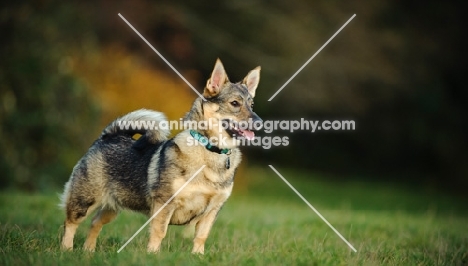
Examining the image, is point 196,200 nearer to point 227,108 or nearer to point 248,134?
point 248,134

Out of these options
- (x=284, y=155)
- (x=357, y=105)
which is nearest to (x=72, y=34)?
(x=357, y=105)

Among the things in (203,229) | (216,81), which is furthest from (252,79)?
(203,229)

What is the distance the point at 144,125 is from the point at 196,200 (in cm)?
127

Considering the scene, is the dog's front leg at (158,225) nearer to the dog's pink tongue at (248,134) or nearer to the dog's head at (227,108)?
the dog's head at (227,108)

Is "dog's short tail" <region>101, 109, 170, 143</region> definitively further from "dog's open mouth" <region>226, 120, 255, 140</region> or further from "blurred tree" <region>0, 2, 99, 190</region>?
"blurred tree" <region>0, 2, 99, 190</region>

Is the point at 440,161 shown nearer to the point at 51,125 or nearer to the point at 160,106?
the point at 160,106

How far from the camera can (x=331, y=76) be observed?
2286 cm

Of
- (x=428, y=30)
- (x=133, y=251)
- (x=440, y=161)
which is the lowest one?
(x=133, y=251)

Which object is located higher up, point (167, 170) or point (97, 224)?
point (167, 170)

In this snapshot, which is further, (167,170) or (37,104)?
(37,104)

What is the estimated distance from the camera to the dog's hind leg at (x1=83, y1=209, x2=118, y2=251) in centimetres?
713

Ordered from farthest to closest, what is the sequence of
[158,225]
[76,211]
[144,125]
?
[144,125] < [76,211] < [158,225]

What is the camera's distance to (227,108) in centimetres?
680

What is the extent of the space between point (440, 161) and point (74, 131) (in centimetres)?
1585
